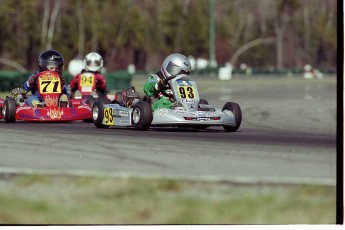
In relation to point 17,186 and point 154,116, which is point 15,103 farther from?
point 17,186

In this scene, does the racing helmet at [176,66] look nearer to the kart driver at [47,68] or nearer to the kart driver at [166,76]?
the kart driver at [166,76]

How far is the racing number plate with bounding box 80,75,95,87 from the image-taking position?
743 inches

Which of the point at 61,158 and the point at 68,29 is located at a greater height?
the point at 68,29

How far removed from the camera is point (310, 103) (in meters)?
24.4

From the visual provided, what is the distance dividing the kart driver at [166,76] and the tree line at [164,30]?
168 feet

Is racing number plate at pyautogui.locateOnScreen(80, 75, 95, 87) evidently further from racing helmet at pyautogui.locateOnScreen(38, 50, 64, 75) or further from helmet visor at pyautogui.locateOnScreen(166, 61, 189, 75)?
helmet visor at pyautogui.locateOnScreen(166, 61, 189, 75)

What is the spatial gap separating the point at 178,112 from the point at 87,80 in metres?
5.84

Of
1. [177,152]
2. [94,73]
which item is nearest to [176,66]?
[177,152]

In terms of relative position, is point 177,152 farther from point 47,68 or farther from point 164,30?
point 164,30

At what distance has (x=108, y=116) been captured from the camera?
14406 mm

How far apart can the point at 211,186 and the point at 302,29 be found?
96.0 meters

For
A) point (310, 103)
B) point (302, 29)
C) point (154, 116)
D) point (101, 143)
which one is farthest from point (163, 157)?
point (302, 29)

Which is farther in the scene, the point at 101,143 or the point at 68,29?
the point at 68,29

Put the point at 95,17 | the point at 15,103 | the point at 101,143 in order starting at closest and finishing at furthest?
1. the point at 101,143
2. the point at 15,103
3. the point at 95,17
